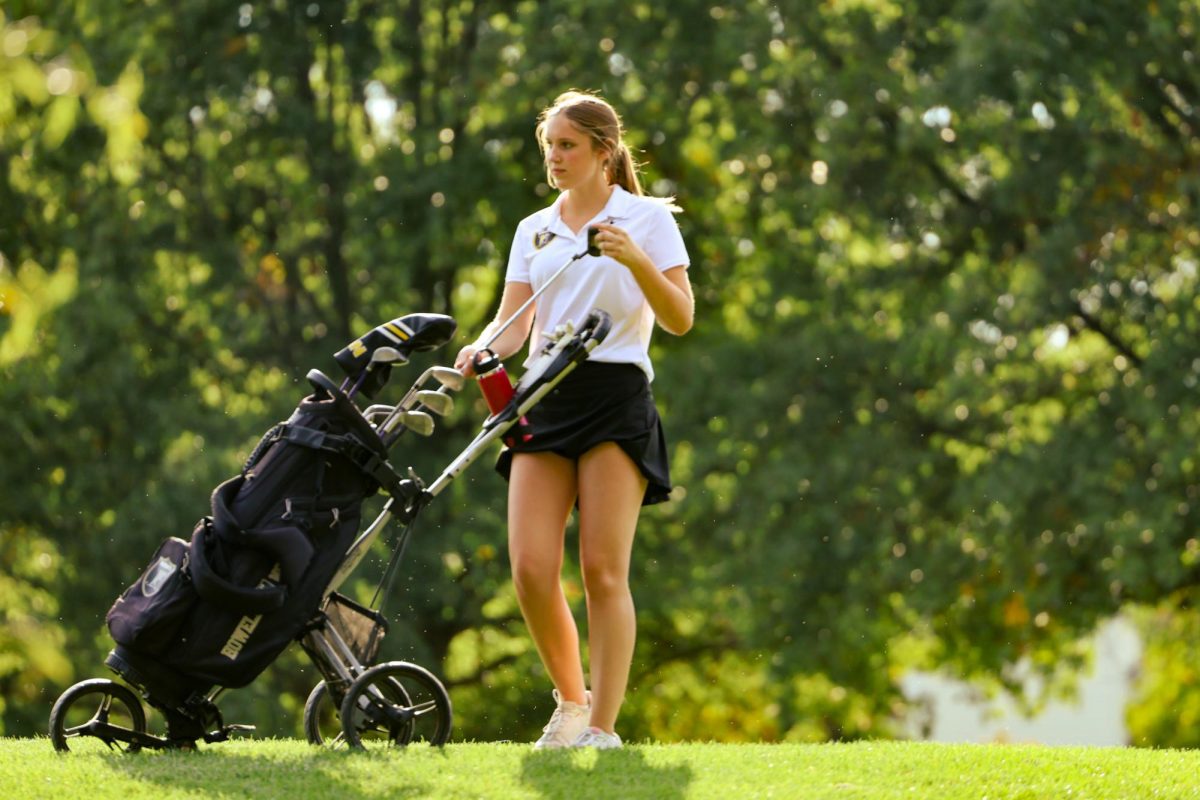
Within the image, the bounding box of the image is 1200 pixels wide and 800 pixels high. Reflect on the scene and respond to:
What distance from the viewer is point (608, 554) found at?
553 centimetres

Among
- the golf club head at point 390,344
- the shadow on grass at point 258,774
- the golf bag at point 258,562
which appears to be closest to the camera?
the shadow on grass at point 258,774

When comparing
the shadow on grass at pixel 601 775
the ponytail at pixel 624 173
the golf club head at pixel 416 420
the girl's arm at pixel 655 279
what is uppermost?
the ponytail at pixel 624 173

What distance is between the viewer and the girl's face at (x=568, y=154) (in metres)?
5.51

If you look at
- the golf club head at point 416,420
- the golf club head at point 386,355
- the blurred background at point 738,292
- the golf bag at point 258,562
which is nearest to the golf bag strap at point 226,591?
the golf bag at point 258,562

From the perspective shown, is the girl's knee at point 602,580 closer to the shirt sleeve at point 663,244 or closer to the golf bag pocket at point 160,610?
the shirt sleeve at point 663,244

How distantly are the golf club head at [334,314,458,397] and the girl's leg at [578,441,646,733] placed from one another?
0.59 m

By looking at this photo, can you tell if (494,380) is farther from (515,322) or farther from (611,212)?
(611,212)

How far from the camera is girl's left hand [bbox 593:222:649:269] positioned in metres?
5.17

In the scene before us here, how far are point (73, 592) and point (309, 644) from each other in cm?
969

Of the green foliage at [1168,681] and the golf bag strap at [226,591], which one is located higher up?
the golf bag strap at [226,591]

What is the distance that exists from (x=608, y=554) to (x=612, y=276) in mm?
808

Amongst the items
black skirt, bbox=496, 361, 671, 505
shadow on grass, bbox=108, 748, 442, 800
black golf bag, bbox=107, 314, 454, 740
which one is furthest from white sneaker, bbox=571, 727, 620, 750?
black golf bag, bbox=107, 314, 454, 740

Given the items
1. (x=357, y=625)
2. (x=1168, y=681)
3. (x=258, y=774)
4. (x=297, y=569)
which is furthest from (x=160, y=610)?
(x=1168, y=681)

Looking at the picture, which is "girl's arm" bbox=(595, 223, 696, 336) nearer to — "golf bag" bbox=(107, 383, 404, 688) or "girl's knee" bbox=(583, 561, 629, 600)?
"girl's knee" bbox=(583, 561, 629, 600)
